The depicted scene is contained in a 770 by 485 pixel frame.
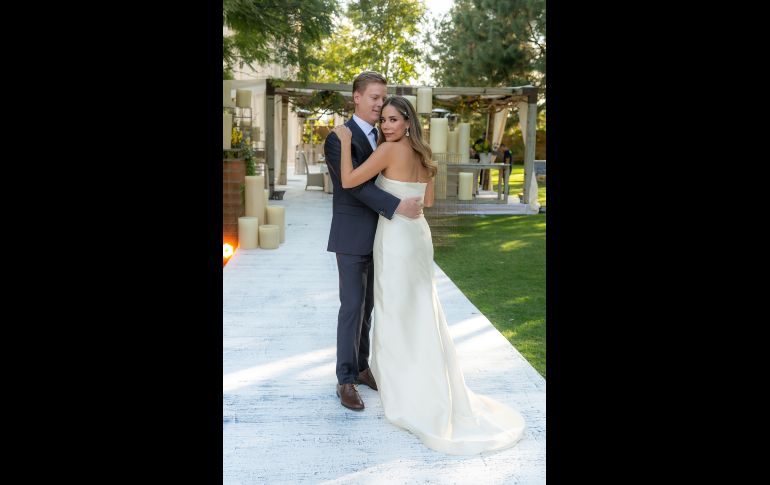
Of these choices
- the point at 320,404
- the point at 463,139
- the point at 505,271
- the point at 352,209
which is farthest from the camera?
the point at 463,139

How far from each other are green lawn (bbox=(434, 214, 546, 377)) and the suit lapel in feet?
7.12

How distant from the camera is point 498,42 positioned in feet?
82.6

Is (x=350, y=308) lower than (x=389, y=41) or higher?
lower

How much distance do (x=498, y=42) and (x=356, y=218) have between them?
22.6 meters

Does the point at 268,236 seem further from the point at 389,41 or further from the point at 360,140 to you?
the point at 389,41

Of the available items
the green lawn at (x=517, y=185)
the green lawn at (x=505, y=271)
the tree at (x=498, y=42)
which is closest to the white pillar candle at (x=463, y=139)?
the green lawn at (x=505, y=271)

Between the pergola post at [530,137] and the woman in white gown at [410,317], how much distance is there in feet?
42.6

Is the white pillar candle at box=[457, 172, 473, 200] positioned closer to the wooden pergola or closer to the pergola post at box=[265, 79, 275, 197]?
the wooden pergola

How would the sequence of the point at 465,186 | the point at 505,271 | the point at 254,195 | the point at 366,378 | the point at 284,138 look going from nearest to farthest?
the point at 366,378
the point at 505,271
the point at 254,195
the point at 465,186
the point at 284,138

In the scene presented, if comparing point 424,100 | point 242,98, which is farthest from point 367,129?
point 242,98

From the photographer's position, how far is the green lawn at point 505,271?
20.9ft
